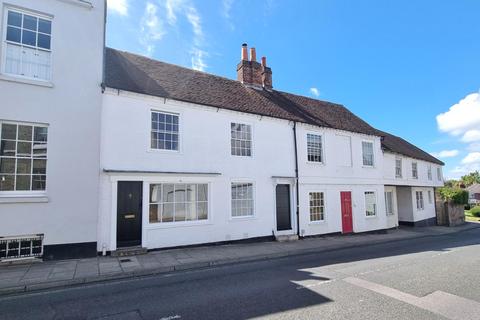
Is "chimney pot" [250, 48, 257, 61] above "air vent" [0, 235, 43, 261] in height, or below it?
above

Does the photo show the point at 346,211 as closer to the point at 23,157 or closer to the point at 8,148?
the point at 23,157

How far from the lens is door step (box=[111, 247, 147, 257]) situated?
982 centimetres

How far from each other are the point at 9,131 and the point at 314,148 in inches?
522

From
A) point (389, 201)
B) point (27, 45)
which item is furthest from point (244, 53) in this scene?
point (389, 201)

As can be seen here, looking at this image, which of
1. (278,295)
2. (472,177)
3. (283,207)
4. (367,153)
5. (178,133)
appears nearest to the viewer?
(278,295)

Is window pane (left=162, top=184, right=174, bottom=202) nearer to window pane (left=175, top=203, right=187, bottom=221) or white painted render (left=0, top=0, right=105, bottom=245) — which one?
window pane (left=175, top=203, right=187, bottom=221)

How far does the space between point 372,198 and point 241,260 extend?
1211cm

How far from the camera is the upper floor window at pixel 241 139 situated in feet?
44.0

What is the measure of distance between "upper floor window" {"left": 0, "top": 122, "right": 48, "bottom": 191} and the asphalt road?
13.2 ft

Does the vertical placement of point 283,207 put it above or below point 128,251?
above

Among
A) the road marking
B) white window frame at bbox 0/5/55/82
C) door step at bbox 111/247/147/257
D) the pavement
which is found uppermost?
white window frame at bbox 0/5/55/82

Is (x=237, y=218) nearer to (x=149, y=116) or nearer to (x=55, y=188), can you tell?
(x=149, y=116)

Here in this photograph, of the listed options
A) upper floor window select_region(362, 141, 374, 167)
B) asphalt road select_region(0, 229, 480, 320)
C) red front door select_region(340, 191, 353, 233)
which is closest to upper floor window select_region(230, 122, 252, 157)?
asphalt road select_region(0, 229, 480, 320)

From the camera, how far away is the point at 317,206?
1577 cm
